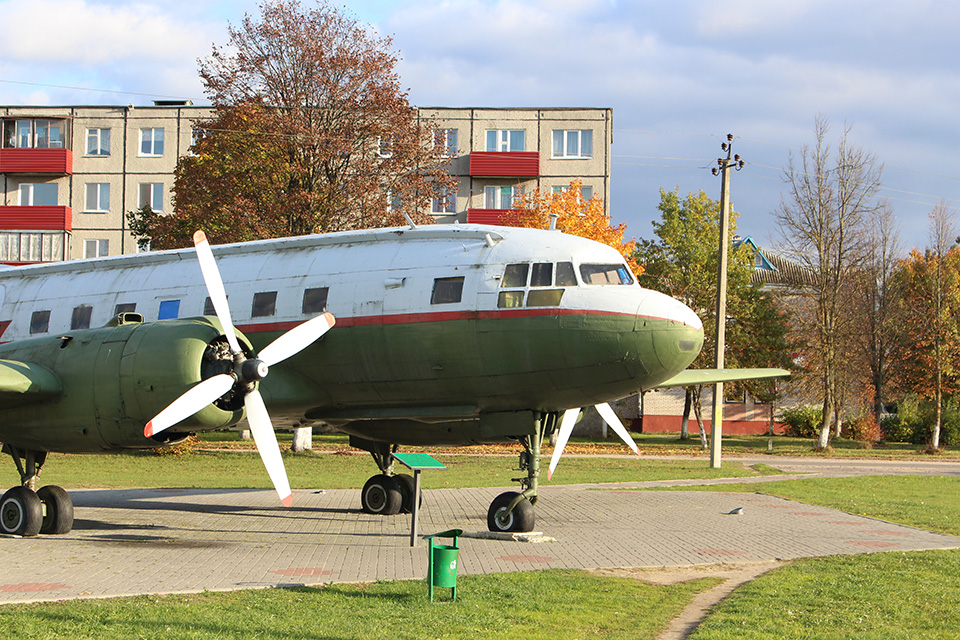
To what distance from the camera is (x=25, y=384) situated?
46.8ft

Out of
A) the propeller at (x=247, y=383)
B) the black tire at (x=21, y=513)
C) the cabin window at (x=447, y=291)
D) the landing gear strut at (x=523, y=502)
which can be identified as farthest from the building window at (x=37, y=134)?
the landing gear strut at (x=523, y=502)

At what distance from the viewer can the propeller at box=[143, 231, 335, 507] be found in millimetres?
13273

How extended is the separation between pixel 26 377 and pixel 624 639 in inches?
410

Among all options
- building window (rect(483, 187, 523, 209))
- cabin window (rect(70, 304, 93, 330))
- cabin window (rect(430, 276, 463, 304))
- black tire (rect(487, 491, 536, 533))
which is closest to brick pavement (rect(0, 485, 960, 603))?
black tire (rect(487, 491, 536, 533))

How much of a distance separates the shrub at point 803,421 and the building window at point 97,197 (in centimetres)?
4753

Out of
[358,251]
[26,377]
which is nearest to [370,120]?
[358,251]

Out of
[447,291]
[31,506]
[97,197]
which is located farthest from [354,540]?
[97,197]

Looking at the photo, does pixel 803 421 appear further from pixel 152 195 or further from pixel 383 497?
pixel 383 497

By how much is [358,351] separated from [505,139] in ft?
145

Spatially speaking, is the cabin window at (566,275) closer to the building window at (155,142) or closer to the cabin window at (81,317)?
the cabin window at (81,317)

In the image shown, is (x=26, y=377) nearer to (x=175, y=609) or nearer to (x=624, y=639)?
(x=175, y=609)

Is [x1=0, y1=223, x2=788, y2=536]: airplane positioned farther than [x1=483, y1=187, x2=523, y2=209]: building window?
No

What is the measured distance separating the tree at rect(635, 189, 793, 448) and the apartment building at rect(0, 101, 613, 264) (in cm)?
523

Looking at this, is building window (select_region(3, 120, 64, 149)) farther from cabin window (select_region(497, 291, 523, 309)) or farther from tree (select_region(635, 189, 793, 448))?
cabin window (select_region(497, 291, 523, 309))
